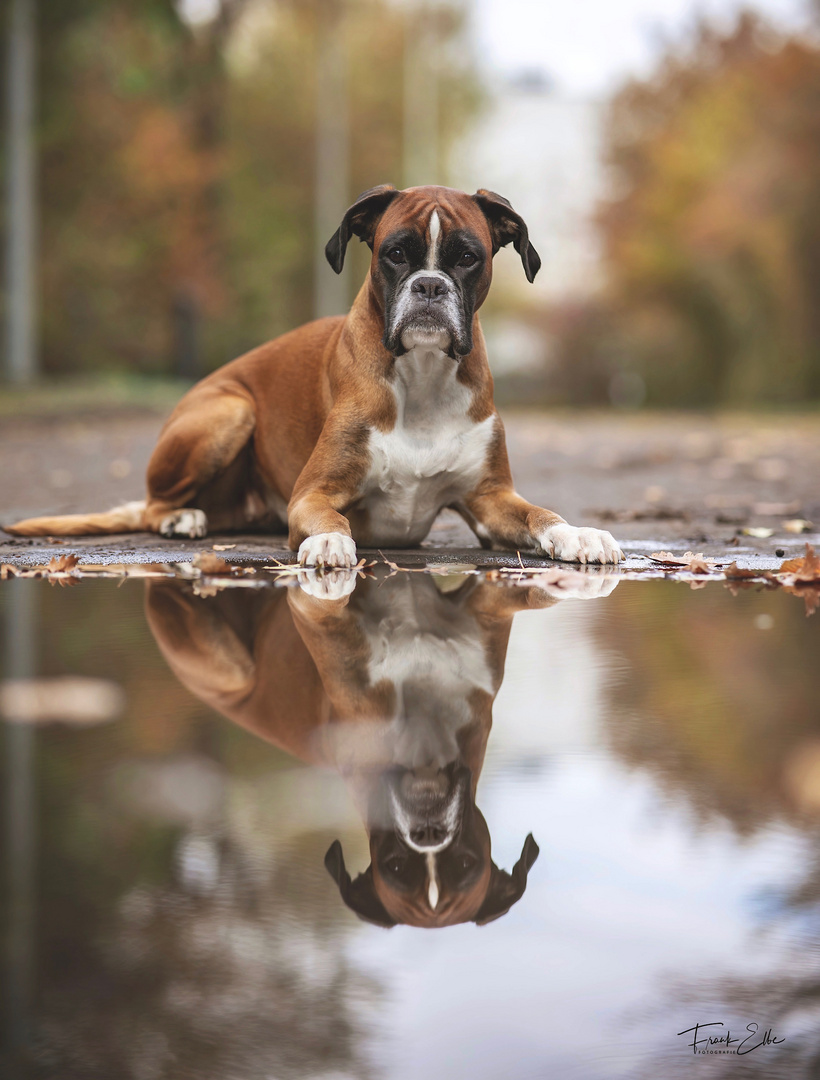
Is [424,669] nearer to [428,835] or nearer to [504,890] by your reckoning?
[428,835]

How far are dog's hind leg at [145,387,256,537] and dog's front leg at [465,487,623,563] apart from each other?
110 centimetres

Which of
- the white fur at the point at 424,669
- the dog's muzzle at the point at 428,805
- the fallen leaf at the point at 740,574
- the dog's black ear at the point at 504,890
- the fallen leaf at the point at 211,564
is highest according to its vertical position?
the fallen leaf at the point at 211,564

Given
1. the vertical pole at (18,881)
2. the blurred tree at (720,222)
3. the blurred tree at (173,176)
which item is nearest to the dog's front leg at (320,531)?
the vertical pole at (18,881)

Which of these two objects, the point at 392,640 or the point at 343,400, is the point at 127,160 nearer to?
the point at 343,400

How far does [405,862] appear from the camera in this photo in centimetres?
184

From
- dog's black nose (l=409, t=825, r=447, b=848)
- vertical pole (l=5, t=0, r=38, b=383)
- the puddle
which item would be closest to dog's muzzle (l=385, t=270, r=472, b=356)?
the puddle

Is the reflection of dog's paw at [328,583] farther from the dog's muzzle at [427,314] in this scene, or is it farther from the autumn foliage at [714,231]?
the autumn foliage at [714,231]

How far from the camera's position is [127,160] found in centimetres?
2541

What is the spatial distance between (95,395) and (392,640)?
15.2m

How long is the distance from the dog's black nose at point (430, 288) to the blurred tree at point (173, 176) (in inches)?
623

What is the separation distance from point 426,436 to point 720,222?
93.6 feet

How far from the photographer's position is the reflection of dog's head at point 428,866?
171 centimetres

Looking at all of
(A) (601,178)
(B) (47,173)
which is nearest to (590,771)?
(B) (47,173)

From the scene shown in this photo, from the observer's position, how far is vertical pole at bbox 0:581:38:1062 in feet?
4.74
